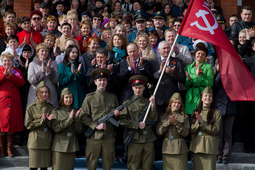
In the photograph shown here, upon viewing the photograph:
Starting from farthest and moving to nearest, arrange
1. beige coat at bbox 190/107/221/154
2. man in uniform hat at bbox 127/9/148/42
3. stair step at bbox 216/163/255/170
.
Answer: man in uniform hat at bbox 127/9/148/42
stair step at bbox 216/163/255/170
beige coat at bbox 190/107/221/154

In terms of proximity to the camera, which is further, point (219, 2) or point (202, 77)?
point (219, 2)

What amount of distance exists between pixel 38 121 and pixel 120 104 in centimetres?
138

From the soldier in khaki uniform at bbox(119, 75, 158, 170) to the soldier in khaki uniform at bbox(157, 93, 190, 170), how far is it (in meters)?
0.19

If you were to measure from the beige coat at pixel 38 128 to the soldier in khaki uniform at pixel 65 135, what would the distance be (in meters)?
0.12

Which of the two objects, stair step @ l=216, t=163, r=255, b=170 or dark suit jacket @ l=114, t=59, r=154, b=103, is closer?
dark suit jacket @ l=114, t=59, r=154, b=103


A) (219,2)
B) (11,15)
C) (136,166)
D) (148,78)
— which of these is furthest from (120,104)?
(219,2)

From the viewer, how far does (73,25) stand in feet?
29.9

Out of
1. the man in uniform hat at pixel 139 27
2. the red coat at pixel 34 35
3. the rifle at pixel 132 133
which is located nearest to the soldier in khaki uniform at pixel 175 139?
the rifle at pixel 132 133

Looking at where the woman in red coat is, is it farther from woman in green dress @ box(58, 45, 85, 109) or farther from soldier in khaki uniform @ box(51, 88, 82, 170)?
soldier in khaki uniform @ box(51, 88, 82, 170)

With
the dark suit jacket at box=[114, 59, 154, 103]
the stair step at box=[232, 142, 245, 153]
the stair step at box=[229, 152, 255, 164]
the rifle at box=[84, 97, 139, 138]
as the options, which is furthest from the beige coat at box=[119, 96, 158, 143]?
the stair step at box=[232, 142, 245, 153]

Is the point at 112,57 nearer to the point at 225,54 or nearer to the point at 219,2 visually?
the point at 225,54

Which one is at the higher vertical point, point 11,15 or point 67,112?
point 11,15

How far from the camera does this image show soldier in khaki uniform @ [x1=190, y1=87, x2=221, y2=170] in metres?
6.74

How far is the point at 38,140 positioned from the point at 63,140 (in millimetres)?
383
